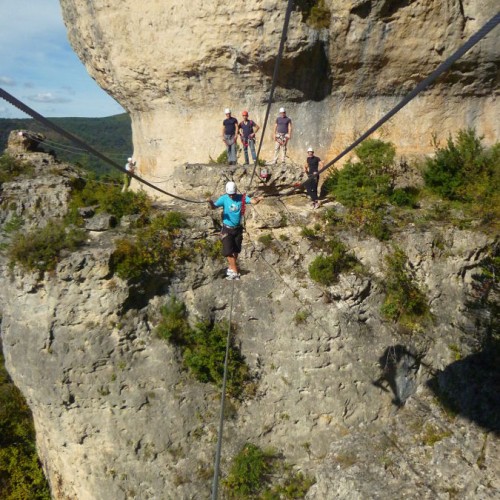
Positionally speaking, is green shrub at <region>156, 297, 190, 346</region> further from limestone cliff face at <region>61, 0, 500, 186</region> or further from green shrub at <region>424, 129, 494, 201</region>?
green shrub at <region>424, 129, 494, 201</region>

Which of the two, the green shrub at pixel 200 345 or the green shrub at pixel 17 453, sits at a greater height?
the green shrub at pixel 200 345

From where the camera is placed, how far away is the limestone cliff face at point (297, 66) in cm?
993

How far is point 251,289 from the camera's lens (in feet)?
29.1

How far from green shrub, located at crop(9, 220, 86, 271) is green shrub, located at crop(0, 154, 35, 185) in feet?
5.66

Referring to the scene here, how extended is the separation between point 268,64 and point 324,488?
1000cm

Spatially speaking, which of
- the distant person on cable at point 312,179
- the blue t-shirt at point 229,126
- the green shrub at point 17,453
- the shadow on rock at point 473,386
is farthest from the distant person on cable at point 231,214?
the green shrub at point 17,453

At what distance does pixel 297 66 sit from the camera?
34.7ft

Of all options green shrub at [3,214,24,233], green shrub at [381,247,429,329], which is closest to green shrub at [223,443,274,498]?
green shrub at [381,247,429,329]

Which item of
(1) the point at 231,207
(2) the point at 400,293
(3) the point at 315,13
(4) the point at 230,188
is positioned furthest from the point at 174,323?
(3) the point at 315,13

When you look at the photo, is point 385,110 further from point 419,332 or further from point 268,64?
point 419,332

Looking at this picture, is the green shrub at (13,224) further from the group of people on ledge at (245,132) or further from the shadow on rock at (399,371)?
the shadow on rock at (399,371)

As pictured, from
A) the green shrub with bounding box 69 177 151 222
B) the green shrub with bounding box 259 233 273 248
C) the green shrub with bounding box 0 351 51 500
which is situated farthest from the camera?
the green shrub with bounding box 0 351 51 500

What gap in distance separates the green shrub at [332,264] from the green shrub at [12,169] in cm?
666

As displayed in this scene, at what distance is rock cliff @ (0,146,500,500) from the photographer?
26.3ft
